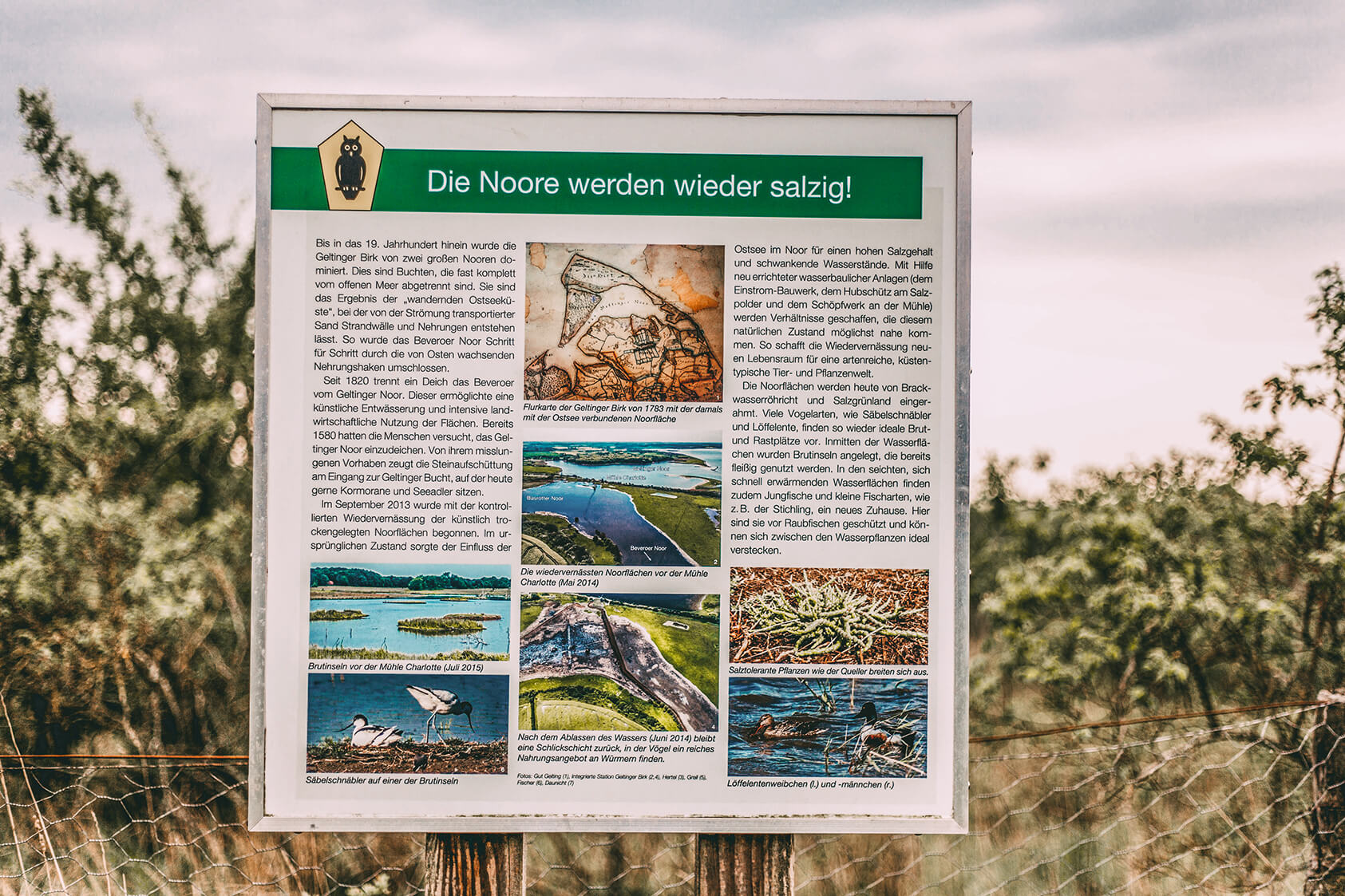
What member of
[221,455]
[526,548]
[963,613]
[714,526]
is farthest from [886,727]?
[221,455]

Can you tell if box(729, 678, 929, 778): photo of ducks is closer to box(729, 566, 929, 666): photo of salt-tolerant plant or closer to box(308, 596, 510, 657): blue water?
box(729, 566, 929, 666): photo of salt-tolerant plant

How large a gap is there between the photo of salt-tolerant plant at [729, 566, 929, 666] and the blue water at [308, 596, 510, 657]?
23.1 inches

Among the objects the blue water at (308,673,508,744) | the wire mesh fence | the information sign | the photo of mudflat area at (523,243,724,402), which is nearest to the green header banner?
the information sign

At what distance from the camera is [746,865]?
2.23 m

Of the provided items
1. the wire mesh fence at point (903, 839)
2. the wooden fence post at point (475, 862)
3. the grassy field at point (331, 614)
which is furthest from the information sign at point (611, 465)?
the wire mesh fence at point (903, 839)

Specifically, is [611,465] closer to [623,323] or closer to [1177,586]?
[623,323]

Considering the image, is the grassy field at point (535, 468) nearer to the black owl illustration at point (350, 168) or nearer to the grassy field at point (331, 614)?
the grassy field at point (331, 614)

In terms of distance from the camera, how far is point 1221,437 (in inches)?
162

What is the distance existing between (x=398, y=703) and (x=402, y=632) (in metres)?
0.18

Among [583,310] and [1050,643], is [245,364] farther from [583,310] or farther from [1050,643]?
[1050,643]

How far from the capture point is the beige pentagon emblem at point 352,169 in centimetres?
213

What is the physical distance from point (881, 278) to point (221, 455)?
375 cm

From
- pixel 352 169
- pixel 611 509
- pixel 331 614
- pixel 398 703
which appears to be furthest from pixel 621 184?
pixel 398 703

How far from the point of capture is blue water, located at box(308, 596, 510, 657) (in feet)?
6.84
